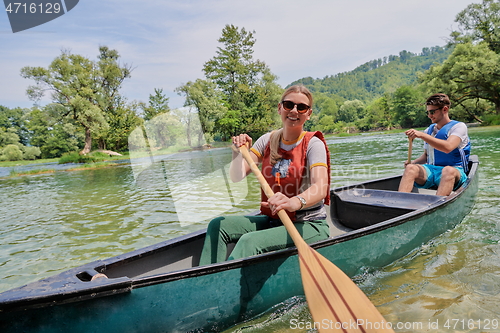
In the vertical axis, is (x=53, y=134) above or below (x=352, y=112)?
below

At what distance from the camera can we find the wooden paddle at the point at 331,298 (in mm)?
2156

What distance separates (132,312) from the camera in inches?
83.9

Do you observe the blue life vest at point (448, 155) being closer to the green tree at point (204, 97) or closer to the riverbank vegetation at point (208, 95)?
the riverbank vegetation at point (208, 95)

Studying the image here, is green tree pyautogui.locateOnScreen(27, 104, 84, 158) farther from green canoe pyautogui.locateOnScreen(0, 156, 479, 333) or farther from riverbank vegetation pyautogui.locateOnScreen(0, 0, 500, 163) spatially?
green canoe pyautogui.locateOnScreen(0, 156, 479, 333)

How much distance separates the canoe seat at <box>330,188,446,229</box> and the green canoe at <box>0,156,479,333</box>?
0.17 m

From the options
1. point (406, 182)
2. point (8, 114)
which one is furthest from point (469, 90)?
point (8, 114)

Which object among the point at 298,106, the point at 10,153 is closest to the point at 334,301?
the point at 298,106

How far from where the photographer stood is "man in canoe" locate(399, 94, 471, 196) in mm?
4594

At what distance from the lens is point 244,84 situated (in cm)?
4497

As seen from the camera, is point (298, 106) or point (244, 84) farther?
point (244, 84)

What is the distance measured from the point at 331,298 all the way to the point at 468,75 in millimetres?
37729

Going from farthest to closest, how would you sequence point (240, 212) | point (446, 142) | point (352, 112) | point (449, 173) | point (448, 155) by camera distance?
1. point (352, 112)
2. point (240, 212)
3. point (448, 155)
4. point (449, 173)
5. point (446, 142)

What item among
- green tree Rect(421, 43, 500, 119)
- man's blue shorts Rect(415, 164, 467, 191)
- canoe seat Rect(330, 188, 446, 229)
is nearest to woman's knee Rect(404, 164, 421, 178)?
man's blue shorts Rect(415, 164, 467, 191)

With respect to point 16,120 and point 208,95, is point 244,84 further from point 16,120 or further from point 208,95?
point 16,120
